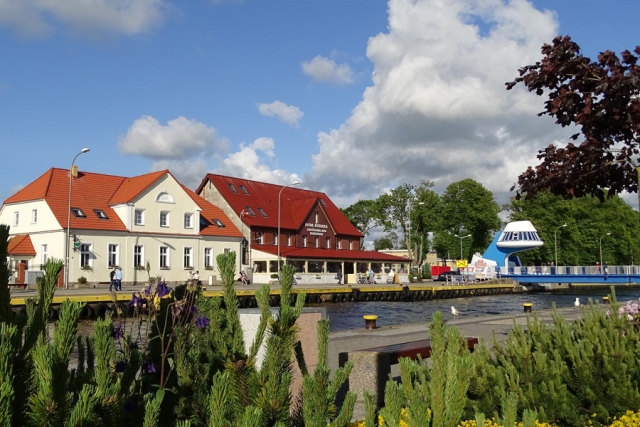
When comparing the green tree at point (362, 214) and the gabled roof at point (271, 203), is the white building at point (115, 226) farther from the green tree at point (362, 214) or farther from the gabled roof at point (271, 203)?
the green tree at point (362, 214)

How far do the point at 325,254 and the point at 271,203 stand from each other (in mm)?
8094

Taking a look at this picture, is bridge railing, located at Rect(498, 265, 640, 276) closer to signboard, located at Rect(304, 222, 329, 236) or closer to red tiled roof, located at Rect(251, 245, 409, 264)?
red tiled roof, located at Rect(251, 245, 409, 264)

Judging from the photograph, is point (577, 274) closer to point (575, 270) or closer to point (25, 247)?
point (575, 270)

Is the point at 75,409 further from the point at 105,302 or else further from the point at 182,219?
the point at 182,219

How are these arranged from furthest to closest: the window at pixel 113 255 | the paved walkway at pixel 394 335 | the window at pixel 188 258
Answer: the window at pixel 188 258 < the window at pixel 113 255 < the paved walkway at pixel 394 335

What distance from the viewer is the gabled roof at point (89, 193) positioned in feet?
153

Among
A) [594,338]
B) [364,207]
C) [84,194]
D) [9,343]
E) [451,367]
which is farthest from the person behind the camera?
[364,207]

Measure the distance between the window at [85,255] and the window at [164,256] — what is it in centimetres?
617

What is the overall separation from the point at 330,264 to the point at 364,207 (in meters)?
33.4

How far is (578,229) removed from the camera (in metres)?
90.1

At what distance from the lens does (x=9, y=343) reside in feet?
6.42

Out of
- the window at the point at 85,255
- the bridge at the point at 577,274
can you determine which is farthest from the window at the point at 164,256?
the bridge at the point at 577,274

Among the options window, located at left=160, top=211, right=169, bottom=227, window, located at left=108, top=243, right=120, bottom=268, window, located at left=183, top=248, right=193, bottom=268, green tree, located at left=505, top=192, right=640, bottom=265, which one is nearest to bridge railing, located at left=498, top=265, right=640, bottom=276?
green tree, located at left=505, top=192, right=640, bottom=265

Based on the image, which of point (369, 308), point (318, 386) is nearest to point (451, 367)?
point (318, 386)
